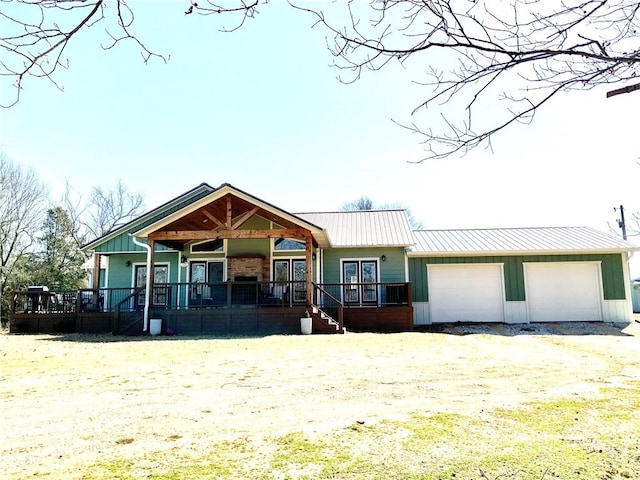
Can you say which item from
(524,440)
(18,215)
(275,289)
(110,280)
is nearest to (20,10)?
(524,440)

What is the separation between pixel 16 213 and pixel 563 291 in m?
26.4

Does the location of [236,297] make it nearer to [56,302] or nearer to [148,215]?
[148,215]

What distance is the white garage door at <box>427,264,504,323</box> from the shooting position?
51.3ft

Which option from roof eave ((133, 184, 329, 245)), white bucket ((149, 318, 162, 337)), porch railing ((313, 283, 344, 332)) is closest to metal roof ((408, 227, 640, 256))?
porch railing ((313, 283, 344, 332))

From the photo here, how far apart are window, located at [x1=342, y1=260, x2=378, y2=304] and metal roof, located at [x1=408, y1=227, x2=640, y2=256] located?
5.00 feet

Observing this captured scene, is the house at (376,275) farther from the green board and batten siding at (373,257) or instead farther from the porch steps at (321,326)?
the porch steps at (321,326)

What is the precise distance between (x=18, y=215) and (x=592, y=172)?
27547 millimetres

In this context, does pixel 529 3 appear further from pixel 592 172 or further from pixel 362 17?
pixel 592 172

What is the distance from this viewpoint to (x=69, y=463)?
9.75 feet

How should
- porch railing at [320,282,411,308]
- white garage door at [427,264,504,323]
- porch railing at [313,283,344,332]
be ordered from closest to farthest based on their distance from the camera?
porch railing at [313,283,344,332] → porch railing at [320,282,411,308] → white garage door at [427,264,504,323]

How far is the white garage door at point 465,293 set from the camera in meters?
15.6

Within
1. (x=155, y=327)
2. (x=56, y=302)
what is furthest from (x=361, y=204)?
(x=155, y=327)

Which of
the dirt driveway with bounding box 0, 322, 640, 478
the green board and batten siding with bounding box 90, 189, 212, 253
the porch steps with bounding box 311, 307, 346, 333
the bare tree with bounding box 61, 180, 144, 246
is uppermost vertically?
the bare tree with bounding box 61, 180, 144, 246

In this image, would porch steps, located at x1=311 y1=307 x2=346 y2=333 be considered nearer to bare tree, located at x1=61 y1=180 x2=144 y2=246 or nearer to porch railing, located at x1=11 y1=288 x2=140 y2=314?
porch railing, located at x1=11 y1=288 x2=140 y2=314
